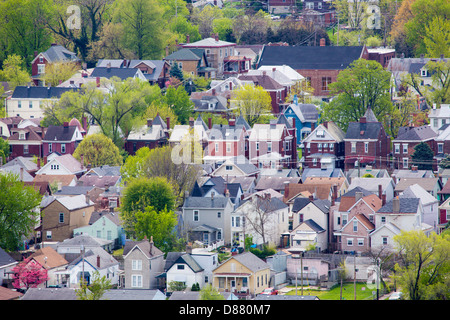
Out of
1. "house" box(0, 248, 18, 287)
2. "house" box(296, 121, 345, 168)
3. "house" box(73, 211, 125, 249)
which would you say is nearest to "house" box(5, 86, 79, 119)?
"house" box(296, 121, 345, 168)

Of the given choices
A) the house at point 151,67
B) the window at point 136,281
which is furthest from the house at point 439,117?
the window at point 136,281

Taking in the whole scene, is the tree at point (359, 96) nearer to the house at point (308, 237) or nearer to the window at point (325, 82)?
the window at point (325, 82)

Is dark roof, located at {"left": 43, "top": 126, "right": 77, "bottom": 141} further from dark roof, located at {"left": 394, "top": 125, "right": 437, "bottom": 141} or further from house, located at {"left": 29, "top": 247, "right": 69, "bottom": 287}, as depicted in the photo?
house, located at {"left": 29, "top": 247, "right": 69, "bottom": 287}

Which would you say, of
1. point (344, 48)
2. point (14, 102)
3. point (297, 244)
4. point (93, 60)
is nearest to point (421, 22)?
point (344, 48)

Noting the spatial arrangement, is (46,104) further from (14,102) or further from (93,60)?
(93,60)

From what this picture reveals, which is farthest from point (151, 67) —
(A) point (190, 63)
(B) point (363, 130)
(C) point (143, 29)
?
(B) point (363, 130)

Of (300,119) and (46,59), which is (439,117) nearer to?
(300,119)
